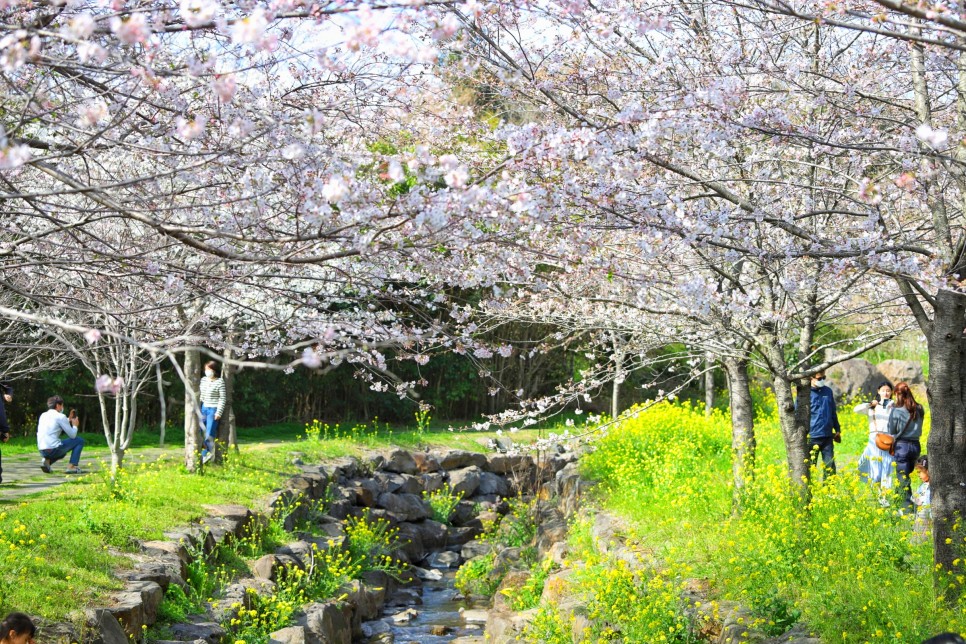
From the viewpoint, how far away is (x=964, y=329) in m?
5.18

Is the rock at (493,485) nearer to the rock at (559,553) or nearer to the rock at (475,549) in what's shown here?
the rock at (475,549)

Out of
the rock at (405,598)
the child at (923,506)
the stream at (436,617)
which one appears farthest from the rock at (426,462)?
the child at (923,506)

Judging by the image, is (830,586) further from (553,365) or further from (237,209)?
(553,365)

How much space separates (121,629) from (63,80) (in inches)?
131

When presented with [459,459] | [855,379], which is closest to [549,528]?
[459,459]

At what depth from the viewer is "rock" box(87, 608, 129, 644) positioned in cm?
532

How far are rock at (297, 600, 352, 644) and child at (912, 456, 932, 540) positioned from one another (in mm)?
4777

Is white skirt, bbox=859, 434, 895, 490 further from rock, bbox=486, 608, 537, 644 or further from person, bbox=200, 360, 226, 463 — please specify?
person, bbox=200, 360, 226, 463

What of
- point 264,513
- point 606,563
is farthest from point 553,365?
point 606,563

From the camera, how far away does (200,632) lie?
21.5 ft

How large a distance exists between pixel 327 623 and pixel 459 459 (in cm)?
825

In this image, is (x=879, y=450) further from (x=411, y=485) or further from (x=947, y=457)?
(x=411, y=485)

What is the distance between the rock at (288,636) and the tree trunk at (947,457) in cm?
461

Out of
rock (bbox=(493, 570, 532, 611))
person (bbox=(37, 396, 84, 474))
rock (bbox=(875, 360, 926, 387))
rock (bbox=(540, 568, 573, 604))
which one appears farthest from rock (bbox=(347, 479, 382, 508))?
rock (bbox=(875, 360, 926, 387))
